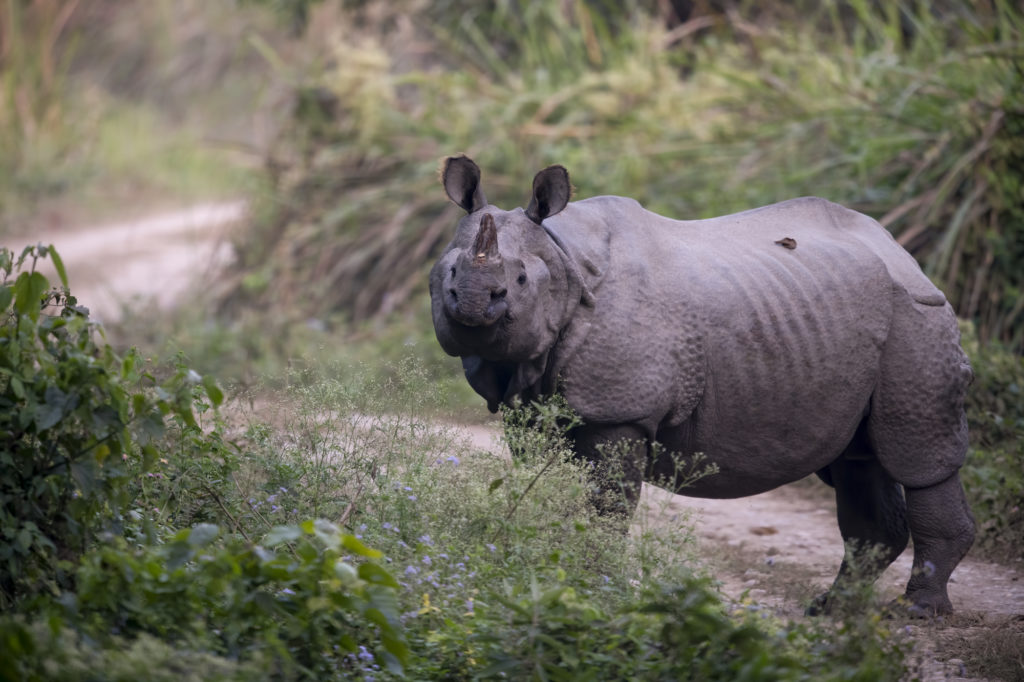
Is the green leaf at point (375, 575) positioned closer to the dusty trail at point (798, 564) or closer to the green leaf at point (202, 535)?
the green leaf at point (202, 535)

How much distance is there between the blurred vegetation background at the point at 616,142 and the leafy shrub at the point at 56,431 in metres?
2.24

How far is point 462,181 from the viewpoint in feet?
12.7

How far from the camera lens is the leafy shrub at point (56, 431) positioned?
3.04 m

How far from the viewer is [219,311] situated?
385 inches

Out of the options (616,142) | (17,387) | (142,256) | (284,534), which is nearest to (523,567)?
(284,534)

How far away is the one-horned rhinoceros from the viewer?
3.72 metres

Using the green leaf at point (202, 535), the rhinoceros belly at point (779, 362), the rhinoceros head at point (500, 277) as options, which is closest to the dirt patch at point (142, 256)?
the rhinoceros head at point (500, 277)

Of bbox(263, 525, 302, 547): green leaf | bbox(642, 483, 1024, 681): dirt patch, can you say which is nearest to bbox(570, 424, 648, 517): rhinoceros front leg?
bbox(642, 483, 1024, 681): dirt patch

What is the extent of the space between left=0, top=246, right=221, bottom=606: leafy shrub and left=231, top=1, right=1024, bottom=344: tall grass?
205 inches

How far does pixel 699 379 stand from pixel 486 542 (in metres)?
0.94

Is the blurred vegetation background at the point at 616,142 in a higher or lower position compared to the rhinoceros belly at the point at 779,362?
higher

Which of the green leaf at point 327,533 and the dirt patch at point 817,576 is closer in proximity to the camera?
the green leaf at point 327,533

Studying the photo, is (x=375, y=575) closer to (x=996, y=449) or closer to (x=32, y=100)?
(x=996, y=449)

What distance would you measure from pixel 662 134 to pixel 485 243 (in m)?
5.80
